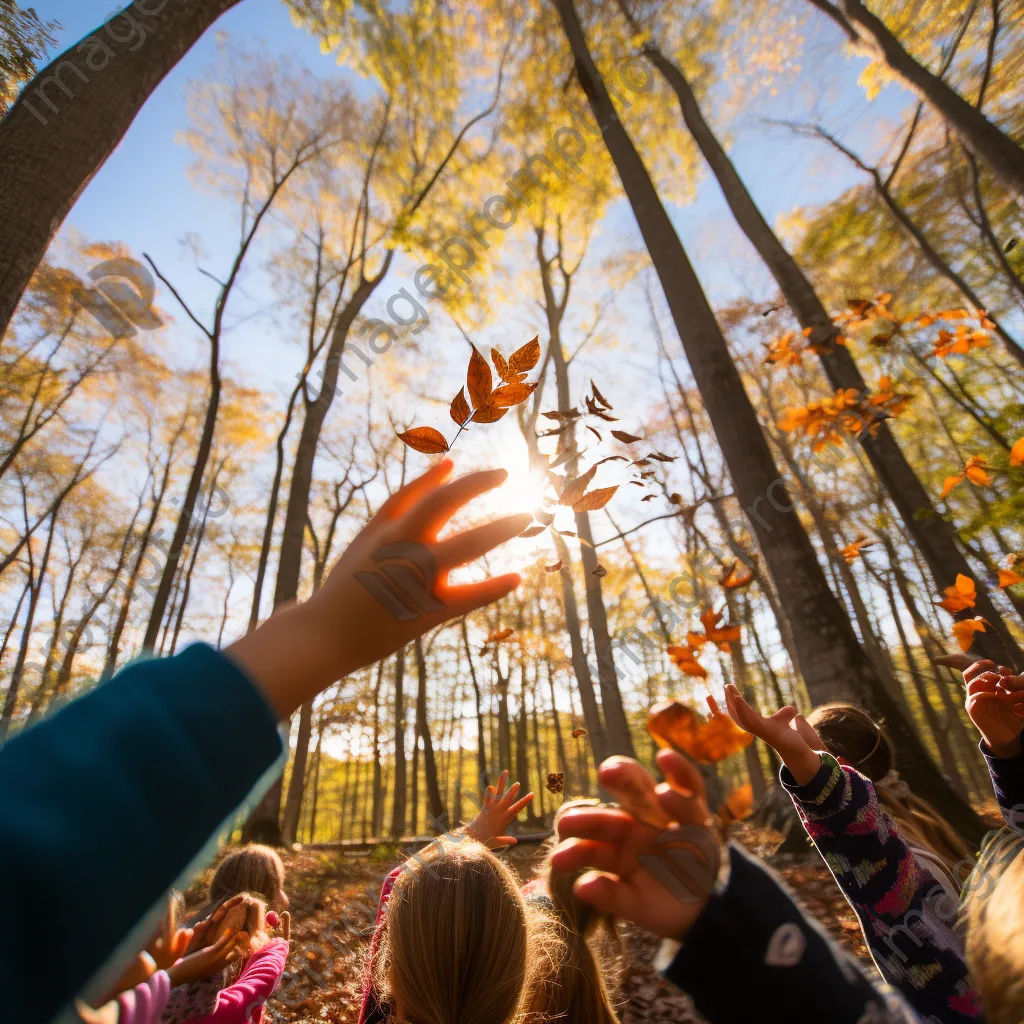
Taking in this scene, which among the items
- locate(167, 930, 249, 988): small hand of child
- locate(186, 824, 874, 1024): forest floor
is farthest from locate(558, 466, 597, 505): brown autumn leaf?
locate(186, 824, 874, 1024): forest floor

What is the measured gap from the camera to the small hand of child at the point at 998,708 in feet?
4.74

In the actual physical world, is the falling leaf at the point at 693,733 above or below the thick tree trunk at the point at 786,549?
below

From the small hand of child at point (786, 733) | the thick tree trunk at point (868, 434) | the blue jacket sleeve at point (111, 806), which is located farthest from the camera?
the thick tree trunk at point (868, 434)

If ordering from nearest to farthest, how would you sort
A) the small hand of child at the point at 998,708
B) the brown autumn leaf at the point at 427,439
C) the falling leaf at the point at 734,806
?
the falling leaf at the point at 734,806 → the brown autumn leaf at the point at 427,439 → the small hand of child at the point at 998,708

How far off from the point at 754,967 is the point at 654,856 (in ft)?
0.66

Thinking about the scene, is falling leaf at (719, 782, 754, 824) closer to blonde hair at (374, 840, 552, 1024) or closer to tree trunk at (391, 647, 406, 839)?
blonde hair at (374, 840, 552, 1024)

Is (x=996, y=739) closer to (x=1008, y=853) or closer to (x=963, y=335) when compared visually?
(x=1008, y=853)

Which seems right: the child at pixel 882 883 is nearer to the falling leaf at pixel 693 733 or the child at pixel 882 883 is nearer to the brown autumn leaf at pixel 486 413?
the falling leaf at pixel 693 733

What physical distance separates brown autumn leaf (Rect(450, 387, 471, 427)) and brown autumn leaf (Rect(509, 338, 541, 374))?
0.09m

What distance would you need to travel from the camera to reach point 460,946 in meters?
1.36

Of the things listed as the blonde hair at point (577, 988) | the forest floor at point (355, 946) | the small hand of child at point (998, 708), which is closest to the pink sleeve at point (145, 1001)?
the blonde hair at point (577, 988)

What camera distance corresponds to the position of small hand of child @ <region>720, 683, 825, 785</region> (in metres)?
0.97

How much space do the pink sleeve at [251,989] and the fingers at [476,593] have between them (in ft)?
8.19

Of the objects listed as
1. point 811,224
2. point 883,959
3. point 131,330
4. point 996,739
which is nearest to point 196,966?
point 883,959
